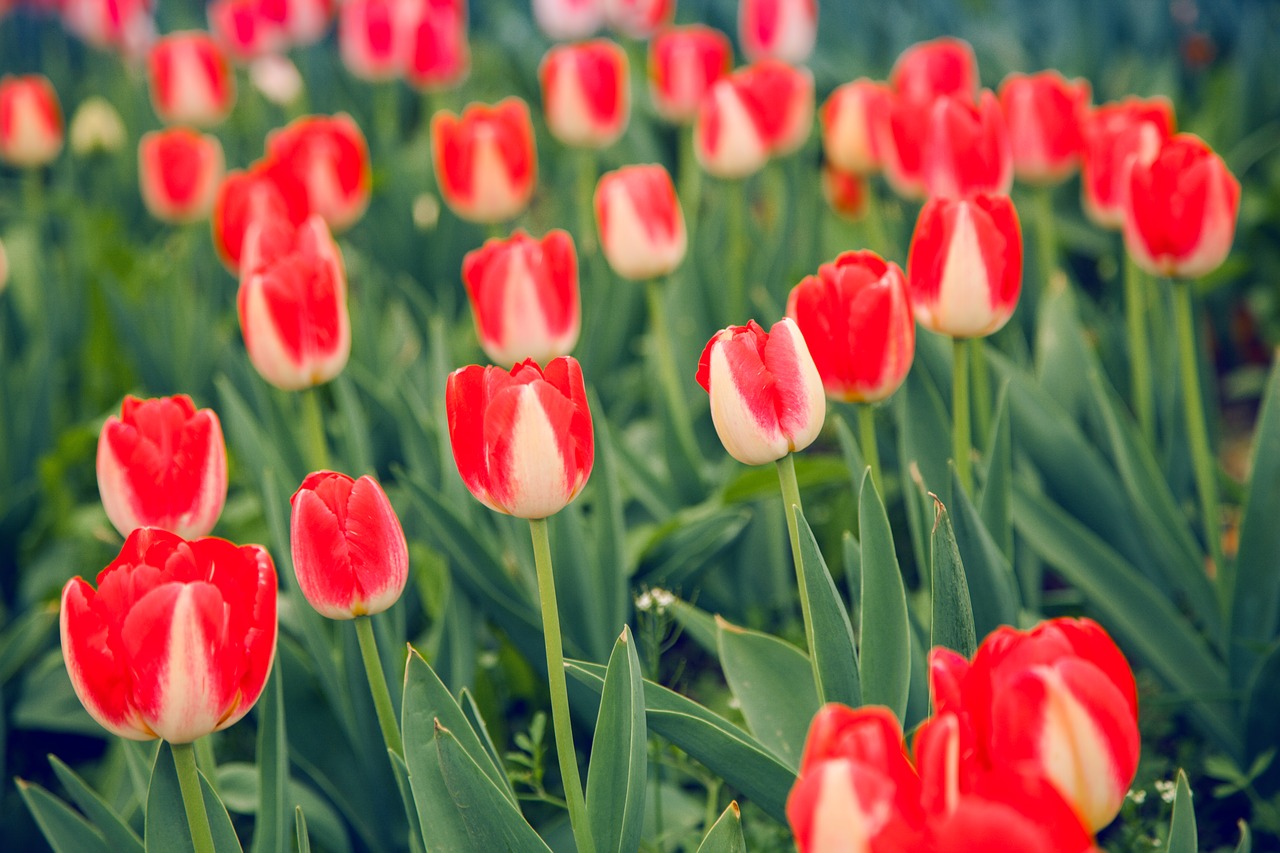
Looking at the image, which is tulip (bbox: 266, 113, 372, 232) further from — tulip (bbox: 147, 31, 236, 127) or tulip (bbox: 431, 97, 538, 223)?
tulip (bbox: 147, 31, 236, 127)

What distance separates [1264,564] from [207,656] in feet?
4.32

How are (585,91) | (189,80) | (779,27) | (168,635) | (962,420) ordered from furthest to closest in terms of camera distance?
(189,80), (779,27), (585,91), (962,420), (168,635)

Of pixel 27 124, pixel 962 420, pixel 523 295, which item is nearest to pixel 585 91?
Answer: pixel 523 295

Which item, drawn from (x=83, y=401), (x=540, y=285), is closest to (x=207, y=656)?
(x=540, y=285)

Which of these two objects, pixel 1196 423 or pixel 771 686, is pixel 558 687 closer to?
pixel 771 686

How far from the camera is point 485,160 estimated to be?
91.0 inches

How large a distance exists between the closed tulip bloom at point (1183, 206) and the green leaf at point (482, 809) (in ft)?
3.67

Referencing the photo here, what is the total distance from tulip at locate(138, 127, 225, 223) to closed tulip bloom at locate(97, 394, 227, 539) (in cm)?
161

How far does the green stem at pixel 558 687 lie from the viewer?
111 cm

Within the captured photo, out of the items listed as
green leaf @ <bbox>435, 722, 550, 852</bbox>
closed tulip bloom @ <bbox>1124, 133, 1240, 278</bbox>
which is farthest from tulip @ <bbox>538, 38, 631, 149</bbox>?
green leaf @ <bbox>435, 722, 550, 852</bbox>

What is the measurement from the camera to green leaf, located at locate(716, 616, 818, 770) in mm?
1306

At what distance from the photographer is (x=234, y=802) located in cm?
155

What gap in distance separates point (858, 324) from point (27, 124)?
269 centimetres

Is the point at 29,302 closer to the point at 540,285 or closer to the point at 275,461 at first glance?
the point at 275,461
